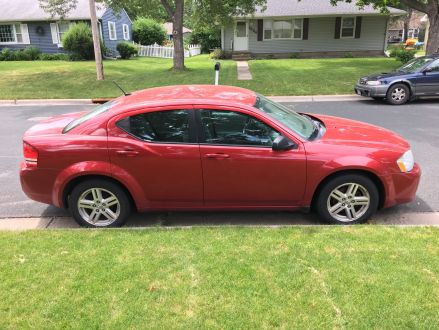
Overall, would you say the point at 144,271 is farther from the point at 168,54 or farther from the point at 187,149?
the point at 168,54

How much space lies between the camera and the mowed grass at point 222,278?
117 inches

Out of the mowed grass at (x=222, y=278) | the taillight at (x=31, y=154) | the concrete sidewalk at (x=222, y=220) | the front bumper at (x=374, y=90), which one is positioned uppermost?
the taillight at (x=31, y=154)

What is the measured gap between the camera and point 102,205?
4.67 m

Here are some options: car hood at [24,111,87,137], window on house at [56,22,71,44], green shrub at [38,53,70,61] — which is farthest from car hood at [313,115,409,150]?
window on house at [56,22,71,44]

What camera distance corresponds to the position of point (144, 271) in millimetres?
3557

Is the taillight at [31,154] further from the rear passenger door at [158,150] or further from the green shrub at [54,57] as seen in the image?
the green shrub at [54,57]

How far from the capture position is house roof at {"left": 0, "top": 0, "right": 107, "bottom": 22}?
1161 inches

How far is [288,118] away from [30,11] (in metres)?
31.6

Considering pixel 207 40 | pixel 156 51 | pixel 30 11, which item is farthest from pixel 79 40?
pixel 207 40

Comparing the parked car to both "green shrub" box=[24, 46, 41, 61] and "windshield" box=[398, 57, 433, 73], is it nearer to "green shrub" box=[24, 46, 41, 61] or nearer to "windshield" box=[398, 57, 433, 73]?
"windshield" box=[398, 57, 433, 73]

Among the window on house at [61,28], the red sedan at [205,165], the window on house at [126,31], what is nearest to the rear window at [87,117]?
the red sedan at [205,165]

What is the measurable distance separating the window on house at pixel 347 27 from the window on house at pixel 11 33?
23.3m

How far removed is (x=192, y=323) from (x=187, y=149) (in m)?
1.97

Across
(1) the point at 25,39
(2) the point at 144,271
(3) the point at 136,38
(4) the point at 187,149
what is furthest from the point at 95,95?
(3) the point at 136,38
